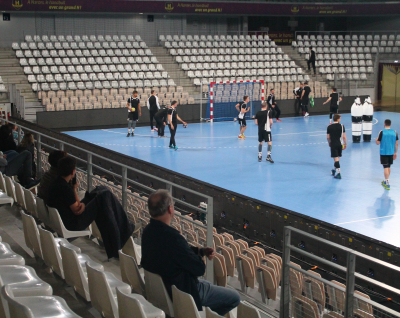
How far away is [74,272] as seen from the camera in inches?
180

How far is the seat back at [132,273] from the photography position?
459cm

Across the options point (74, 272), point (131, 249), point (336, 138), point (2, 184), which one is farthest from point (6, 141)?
point (336, 138)

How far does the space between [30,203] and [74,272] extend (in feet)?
9.08

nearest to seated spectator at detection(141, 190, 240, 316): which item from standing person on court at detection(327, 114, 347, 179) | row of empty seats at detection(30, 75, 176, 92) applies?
standing person on court at detection(327, 114, 347, 179)

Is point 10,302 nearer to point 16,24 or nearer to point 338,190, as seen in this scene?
point 338,190

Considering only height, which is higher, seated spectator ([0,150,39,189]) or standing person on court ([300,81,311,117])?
standing person on court ([300,81,311,117])


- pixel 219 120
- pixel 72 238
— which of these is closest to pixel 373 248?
pixel 72 238

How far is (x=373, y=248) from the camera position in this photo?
274 inches

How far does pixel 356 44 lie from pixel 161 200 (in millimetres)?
32720

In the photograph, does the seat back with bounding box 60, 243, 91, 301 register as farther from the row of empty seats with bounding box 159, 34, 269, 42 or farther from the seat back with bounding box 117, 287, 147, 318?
the row of empty seats with bounding box 159, 34, 269, 42

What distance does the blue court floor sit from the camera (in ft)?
34.6

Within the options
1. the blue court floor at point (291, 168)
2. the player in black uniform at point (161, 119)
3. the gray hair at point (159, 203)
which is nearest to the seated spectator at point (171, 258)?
the gray hair at point (159, 203)

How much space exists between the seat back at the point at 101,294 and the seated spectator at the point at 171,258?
1.26 feet

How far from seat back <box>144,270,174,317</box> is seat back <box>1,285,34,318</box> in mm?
1257
